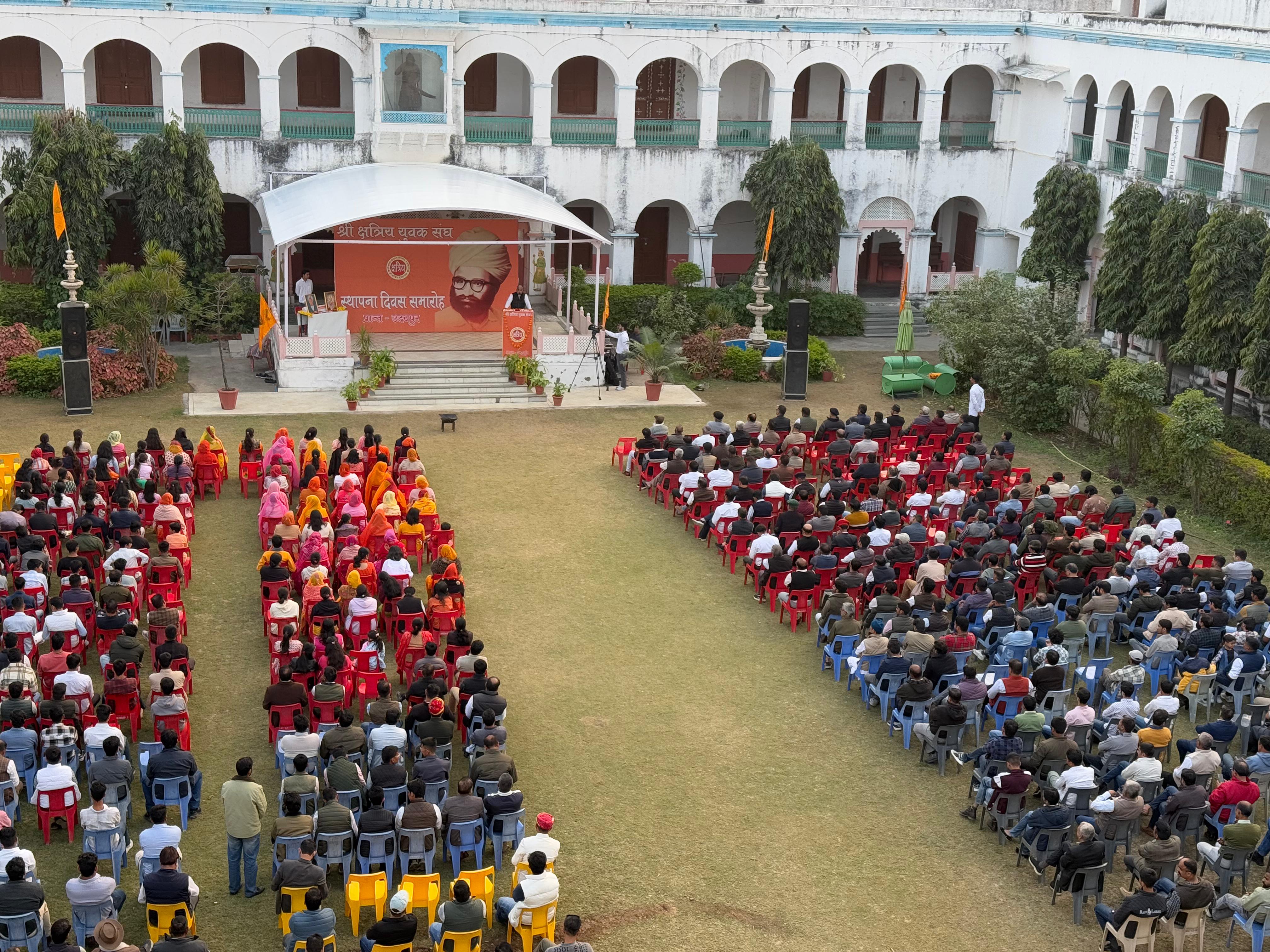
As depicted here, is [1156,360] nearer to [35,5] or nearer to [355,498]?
[355,498]

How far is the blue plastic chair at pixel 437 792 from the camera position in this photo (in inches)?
491

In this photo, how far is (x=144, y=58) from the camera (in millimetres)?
31719

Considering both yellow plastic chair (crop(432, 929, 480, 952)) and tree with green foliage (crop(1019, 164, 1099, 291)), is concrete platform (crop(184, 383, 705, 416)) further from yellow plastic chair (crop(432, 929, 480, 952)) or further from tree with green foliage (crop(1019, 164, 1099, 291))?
yellow plastic chair (crop(432, 929, 480, 952))

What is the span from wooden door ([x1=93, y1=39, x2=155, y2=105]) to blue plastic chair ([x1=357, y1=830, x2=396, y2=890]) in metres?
24.1

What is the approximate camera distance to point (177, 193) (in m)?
29.2

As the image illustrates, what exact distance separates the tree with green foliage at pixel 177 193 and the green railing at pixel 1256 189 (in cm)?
1955

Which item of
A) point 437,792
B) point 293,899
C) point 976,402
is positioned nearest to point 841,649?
point 437,792

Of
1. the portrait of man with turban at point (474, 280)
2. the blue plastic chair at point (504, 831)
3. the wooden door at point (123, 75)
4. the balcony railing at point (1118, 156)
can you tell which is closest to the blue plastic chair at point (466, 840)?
the blue plastic chair at point (504, 831)

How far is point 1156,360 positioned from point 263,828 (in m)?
22.5

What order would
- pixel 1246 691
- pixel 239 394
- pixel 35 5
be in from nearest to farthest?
pixel 1246 691, pixel 239 394, pixel 35 5

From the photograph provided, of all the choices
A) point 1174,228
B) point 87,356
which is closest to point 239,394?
point 87,356

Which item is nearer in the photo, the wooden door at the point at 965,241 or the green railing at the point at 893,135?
the green railing at the point at 893,135

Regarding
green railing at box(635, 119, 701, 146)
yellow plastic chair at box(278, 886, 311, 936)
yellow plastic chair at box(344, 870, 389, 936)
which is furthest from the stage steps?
yellow plastic chair at box(278, 886, 311, 936)

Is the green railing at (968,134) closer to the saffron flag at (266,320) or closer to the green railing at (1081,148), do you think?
the green railing at (1081,148)
